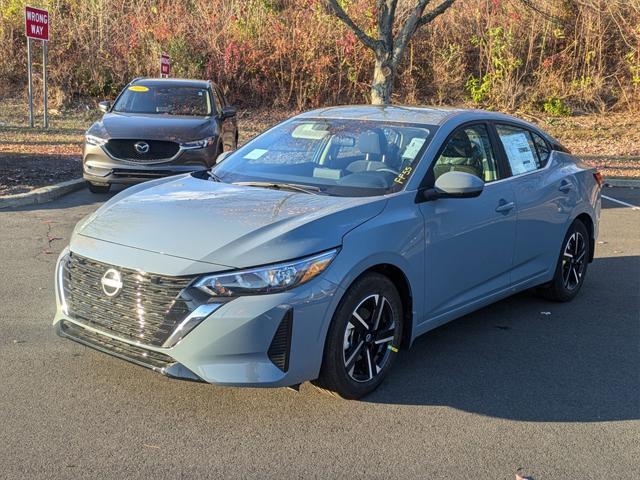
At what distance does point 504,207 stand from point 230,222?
7.31 ft

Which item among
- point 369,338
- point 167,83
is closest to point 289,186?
point 369,338

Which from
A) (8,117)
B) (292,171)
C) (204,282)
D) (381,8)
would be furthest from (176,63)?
(204,282)

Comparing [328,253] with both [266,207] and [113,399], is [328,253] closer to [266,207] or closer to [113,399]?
[266,207]

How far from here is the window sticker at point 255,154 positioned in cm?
532

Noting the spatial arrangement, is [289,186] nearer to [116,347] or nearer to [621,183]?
[116,347]

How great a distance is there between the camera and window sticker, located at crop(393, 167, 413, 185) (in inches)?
182

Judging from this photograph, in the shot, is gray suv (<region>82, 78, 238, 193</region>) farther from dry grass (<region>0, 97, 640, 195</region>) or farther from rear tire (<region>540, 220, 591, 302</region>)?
rear tire (<region>540, 220, 591, 302</region>)

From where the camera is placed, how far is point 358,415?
156 inches

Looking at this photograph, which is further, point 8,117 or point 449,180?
point 8,117

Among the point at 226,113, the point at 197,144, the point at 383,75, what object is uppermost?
the point at 383,75

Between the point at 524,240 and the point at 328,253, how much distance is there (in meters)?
2.30

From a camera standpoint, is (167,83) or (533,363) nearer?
(533,363)

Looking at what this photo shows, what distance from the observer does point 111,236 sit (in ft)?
13.1

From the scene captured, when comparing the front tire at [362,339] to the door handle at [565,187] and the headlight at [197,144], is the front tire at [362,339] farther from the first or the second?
the headlight at [197,144]
